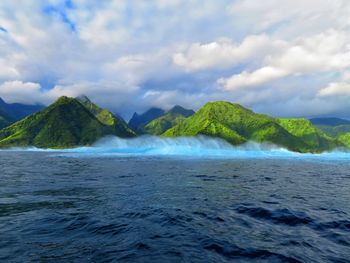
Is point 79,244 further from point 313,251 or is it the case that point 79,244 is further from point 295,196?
point 295,196

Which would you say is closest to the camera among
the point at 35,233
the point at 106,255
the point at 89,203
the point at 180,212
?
the point at 106,255

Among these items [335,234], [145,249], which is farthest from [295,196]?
[145,249]

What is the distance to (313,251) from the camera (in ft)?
43.9

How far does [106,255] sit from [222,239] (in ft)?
19.3

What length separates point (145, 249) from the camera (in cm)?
1309

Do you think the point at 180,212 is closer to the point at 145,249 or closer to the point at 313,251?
the point at 145,249

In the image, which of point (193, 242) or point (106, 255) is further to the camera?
point (193, 242)

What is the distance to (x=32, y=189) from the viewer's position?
3066 cm

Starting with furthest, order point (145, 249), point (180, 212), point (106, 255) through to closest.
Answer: point (180, 212)
point (145, 249)
point (106, 255)

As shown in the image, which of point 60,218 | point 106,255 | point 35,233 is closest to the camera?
point 106,255

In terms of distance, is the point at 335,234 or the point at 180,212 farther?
the point at 180,212

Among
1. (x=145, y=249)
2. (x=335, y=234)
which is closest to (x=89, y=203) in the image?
(x=145, y=249)

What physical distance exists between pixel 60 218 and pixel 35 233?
3169mm

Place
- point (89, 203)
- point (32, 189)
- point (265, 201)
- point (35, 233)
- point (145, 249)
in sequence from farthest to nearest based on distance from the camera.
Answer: point (32, 189), point (265, 201), point (89, 203), point (35, 233), point (145, 249)
